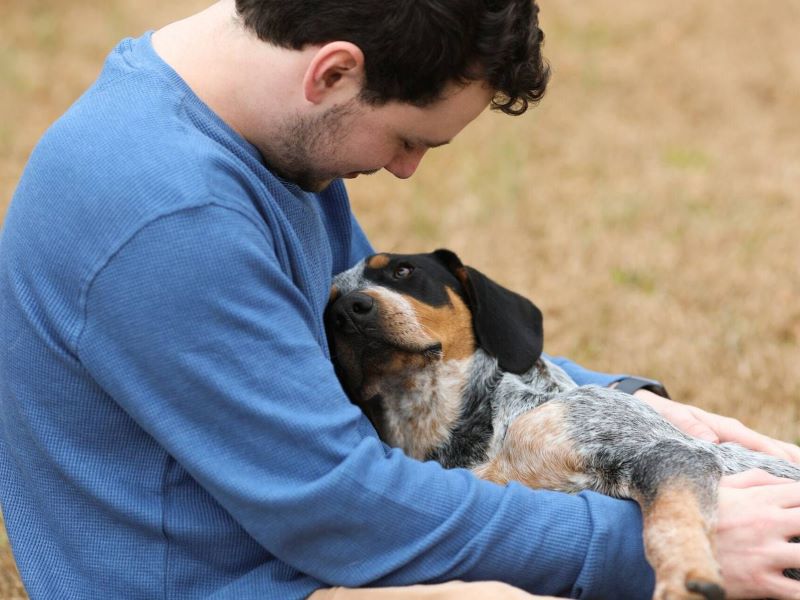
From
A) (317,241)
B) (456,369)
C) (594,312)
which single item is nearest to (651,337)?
(594,312)

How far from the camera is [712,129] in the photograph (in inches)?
319

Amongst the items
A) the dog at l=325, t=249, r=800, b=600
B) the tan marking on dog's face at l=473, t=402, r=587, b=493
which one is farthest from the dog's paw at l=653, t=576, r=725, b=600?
the tan marking on dog's face at l=473, t=402, r=587, b=493

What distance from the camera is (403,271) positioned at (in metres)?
3.51

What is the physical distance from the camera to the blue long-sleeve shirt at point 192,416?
2.14 m

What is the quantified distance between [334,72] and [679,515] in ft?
4.14

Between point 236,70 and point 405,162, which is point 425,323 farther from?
point 236,70

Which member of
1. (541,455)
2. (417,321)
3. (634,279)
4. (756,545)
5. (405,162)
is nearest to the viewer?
(756,545)

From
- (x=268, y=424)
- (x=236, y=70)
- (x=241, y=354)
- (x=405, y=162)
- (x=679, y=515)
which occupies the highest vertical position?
(x=236, y=70)

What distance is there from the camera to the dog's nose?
3.20 metres

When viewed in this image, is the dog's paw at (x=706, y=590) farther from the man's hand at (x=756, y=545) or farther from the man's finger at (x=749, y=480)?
the man's finger at (x=749, y=480)

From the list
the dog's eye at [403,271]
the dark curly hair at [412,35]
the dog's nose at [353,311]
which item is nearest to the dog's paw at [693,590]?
the dark curly hair at [412,35]

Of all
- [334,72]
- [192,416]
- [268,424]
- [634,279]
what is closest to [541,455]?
[268,424]

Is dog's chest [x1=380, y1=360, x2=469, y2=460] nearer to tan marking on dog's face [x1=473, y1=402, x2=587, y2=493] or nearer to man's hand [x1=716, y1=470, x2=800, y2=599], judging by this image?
tan marking on dog's face [x1=473, y1=402, x2=587, y2=493]

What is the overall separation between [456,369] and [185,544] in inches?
49.5
